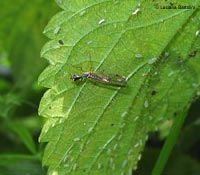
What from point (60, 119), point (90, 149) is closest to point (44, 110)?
point (60, 119)

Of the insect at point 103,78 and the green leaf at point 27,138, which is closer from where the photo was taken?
the insect at point 103,78

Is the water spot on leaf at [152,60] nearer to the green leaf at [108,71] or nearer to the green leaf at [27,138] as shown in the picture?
the green leaf at [108,71]

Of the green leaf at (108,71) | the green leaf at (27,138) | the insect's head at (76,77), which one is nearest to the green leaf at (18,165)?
the green leaf at (27,138)

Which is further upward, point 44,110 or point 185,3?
point 185,3

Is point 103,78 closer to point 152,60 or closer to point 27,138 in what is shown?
point 152,60

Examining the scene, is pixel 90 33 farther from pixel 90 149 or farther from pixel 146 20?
pixel 90 149

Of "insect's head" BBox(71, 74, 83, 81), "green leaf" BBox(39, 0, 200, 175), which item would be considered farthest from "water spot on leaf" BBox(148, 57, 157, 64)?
"insect's head" BBox(71, 74, 83, 81)

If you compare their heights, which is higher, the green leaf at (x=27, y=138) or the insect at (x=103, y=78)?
the insect at (x=103, y=78)

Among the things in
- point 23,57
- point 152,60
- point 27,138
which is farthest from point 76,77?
point 23,57
